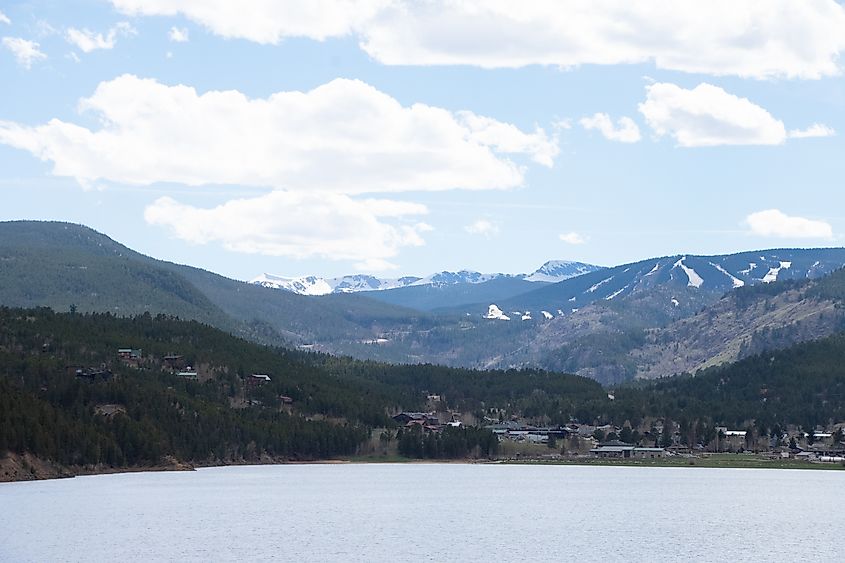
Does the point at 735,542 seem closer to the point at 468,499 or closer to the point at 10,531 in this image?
the point at 468,499

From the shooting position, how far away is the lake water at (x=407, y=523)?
12188 centimetres

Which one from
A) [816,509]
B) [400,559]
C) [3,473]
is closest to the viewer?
[400,559]

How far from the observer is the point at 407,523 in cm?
14762

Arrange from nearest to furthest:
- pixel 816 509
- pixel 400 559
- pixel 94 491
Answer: pixel 400 559 < pixel 816 509 < pixel 94 491

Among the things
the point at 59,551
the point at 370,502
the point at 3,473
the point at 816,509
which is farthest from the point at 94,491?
the point at 816,509

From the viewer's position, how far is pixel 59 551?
121 meters

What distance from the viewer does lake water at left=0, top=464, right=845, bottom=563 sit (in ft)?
400

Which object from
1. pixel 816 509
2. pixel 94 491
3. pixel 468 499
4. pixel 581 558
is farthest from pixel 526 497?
pixel 581 558

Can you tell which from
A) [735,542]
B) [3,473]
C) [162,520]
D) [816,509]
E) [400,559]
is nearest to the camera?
[400,559]

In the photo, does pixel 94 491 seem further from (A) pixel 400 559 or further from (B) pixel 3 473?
(A) pixel 400 559

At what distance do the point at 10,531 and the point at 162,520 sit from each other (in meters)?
18.0

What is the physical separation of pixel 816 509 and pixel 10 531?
89436 millimetres

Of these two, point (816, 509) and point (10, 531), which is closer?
point (10, 531)

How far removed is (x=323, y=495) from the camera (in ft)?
611
